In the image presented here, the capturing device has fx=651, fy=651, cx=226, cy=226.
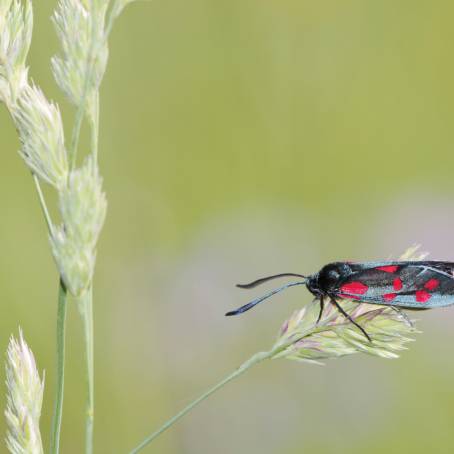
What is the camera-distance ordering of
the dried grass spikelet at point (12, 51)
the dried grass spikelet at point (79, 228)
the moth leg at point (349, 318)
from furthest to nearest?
1. the moth leg at point (349, 318)
2. the dried grass spikelet at point (12, 51)
3. the dried grass spikelet at point (79, 228)

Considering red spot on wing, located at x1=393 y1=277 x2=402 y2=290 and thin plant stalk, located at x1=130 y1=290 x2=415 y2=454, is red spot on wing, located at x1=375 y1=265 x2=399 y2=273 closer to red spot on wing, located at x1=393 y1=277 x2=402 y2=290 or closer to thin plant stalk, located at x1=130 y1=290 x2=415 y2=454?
red spot on wing, located at x1=393 y1=277 x2=402 y2=290

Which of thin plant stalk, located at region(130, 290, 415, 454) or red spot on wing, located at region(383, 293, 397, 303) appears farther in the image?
red spot on wing, located at region(383, 293, 397, 303)

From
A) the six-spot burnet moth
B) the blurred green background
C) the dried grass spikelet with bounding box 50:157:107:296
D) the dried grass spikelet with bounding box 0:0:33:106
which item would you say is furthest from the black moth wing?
the blurred green background

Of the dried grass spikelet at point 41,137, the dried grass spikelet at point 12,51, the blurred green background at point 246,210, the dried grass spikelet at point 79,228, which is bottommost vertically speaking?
the blurred green background at point 246,210

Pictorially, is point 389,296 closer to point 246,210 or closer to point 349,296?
point 349,296

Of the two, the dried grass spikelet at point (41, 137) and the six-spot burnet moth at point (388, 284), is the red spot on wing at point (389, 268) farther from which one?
the dried grass spikelet at point (41, 137)

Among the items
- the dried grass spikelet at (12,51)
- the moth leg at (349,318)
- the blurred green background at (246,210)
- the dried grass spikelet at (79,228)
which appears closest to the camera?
the dried grass spikelet at (79,228)

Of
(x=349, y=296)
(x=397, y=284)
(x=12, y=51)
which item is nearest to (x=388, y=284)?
(x=397, y=284)

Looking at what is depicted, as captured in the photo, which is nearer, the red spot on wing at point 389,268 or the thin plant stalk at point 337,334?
the thin plant stalk at point 337,334

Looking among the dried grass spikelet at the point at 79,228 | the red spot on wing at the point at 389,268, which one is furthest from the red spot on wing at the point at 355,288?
the dried grass spikelet at the point at 79,228
